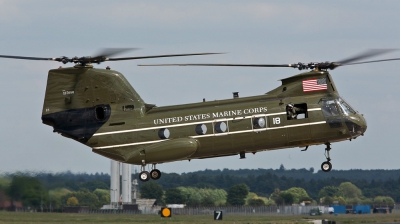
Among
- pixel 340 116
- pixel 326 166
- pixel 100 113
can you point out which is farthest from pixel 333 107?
pixel 100 113

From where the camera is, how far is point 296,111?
35.8 meters

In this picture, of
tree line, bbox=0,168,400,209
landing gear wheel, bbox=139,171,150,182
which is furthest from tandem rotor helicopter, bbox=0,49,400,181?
tree line, bbox=0,168,400,209

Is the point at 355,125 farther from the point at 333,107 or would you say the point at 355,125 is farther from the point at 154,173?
the point at 154,173

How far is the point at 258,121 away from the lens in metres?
35.8

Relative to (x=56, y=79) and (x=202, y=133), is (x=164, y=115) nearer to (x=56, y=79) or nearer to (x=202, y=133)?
(x=202, y=133)

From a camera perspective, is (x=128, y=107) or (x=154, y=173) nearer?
(x=154, y=173)

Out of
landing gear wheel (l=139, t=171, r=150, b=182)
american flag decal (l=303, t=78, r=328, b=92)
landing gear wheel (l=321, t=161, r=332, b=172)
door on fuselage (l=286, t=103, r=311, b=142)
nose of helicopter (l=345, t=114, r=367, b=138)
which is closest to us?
door on fuselage (l=286, t=103, r=311, b=142)

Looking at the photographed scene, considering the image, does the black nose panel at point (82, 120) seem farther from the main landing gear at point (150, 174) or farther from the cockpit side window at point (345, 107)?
the cockpit side window at point (345, 107)

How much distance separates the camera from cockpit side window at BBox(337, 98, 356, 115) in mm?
36000

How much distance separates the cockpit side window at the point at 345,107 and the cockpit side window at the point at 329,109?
328mm

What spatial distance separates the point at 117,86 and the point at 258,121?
284 inches

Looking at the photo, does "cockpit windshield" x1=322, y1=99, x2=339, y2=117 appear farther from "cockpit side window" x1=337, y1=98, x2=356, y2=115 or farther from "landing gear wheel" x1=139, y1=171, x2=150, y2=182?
"landing gear wheel" x1=139, y1=171, x2=150, y2=182

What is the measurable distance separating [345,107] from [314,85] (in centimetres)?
179

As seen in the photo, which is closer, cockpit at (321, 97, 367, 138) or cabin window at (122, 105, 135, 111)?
cockpit at (321, 97, 367, 138)
